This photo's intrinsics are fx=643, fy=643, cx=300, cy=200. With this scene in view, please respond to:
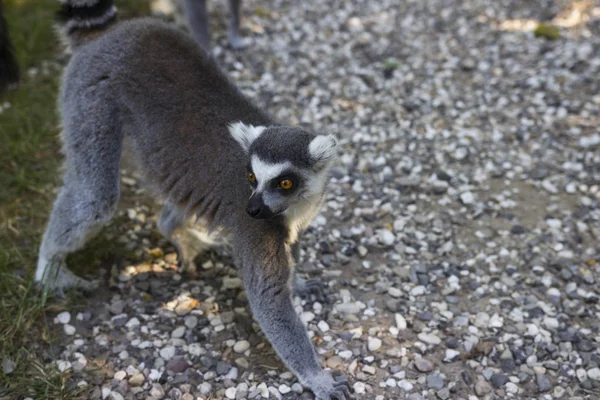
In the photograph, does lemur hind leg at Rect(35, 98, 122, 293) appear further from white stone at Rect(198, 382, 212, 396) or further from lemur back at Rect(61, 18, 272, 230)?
white stone at Rect(198, 382, 212, 396)

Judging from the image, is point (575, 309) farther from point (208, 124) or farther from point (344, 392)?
point (208, 124)

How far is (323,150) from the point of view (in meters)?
3.24

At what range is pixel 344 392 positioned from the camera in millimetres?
3418

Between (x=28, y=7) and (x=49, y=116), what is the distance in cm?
216

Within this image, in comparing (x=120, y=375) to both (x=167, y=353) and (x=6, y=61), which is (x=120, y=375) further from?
(x=6, y=61)

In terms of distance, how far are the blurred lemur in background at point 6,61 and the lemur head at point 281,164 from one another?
278 centimetres

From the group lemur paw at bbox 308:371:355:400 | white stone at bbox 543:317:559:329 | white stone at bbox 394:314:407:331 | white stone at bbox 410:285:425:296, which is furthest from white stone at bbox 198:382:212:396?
white stone at bbox 543:317:559:329

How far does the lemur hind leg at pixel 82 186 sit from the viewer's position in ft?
12.1

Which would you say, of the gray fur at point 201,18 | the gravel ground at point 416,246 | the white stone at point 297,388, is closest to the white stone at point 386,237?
the gravel ground at point 416,246

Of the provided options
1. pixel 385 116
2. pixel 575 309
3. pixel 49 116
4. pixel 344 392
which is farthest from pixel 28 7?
pixel 575 309

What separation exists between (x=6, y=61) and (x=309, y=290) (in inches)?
129

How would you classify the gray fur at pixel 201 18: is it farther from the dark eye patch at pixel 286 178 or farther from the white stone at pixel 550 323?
the white stone at pixel 550 323

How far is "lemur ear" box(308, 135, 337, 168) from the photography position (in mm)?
3219

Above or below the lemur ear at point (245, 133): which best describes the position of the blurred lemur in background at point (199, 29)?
below
